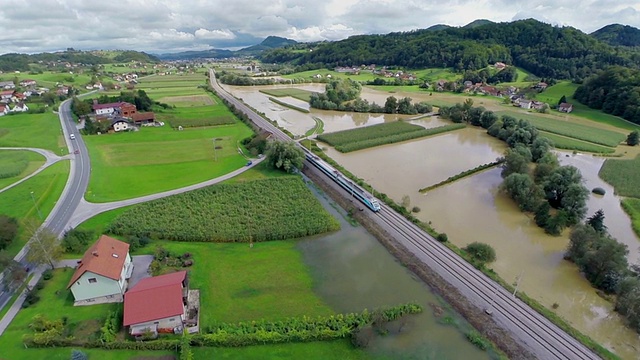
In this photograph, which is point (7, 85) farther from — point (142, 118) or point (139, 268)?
point (139, 268)

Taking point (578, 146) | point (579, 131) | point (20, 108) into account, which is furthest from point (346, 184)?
point (20, 108)

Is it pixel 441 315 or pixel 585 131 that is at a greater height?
pixel 585 131

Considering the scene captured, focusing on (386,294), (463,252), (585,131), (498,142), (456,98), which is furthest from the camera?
(456,98)

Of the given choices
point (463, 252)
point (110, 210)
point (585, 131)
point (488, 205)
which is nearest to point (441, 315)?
point (463, 252)

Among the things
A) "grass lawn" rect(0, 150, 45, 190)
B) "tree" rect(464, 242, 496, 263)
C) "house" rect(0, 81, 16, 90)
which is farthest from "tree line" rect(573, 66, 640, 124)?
"house" rect(0, 81, 16, 90)

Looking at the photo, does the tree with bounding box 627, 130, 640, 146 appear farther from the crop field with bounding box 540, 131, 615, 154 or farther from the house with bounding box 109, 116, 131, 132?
the house with bounding box 109, 116, 131, 132

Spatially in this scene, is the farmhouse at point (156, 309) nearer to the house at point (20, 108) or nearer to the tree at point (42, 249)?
the tree at point (42, 249)

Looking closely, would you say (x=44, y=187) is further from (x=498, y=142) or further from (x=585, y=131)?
(x=585, y=131)
